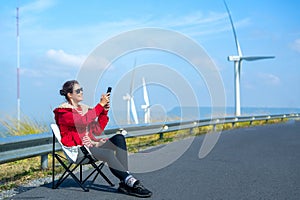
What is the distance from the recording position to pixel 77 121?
17.5 feet

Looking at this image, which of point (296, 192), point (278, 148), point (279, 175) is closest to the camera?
point (296, 192)

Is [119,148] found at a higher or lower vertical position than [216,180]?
higher

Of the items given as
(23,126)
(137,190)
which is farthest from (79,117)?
(23,126)

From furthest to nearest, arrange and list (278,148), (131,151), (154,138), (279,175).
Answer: (154,138) < (278,148) < (131,151) < (279,175)

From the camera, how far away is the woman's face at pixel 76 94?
5.56 metres

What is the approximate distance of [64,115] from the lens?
5402 millimetres

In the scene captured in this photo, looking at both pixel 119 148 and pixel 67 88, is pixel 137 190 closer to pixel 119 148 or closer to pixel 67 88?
pixel 119 148

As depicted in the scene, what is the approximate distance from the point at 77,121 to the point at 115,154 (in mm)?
653

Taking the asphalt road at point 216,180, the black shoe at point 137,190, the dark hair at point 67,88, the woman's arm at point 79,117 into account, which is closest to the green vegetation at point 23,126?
the asphalt road at point 216,180

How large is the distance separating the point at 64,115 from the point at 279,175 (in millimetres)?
3349

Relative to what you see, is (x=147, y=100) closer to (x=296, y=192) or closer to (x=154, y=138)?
(x=154, y=138)

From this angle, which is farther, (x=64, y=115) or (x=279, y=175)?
(x=279, y=175)

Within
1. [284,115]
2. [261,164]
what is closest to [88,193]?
[261,164]

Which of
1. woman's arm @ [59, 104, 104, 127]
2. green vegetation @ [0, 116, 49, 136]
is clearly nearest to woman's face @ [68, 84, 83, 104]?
woman's arm @ [59, 104, 104, 127]
